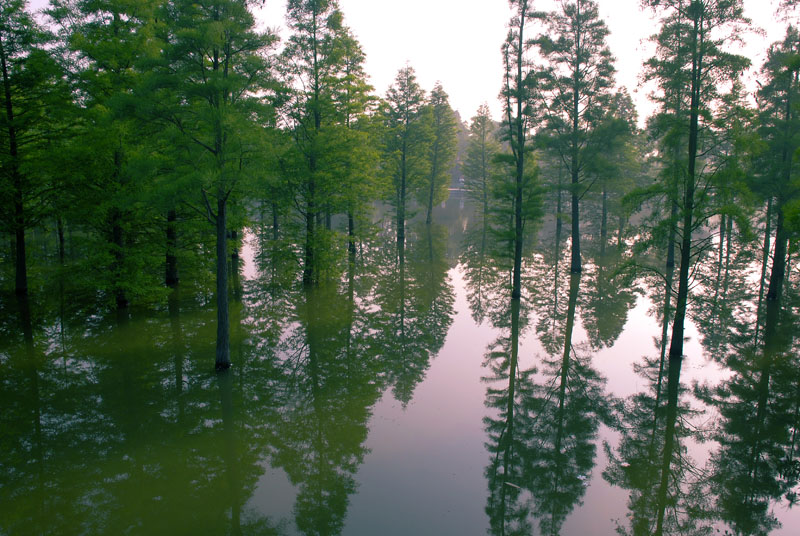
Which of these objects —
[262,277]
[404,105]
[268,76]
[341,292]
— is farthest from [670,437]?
[404,105]

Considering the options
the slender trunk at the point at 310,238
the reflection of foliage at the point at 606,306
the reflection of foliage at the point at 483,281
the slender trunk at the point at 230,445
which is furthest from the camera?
the slender trunk at the point at 310,238

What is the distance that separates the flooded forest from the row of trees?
129 millimetres

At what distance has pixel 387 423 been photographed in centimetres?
1146

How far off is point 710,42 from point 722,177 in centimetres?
433

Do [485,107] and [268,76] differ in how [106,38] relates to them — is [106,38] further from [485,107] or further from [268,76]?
[485,107]

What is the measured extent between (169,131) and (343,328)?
374 inches

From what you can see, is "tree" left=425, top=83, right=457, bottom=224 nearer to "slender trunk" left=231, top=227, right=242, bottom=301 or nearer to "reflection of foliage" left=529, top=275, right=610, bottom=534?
"slender trunk" left=231, top=227, right=242, bottom=301

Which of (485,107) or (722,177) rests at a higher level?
(485,107)

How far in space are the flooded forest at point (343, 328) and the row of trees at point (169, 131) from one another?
13 cm

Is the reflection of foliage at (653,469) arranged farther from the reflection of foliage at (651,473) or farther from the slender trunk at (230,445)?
the slender trunk at (230,445)

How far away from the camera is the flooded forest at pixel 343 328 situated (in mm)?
8766

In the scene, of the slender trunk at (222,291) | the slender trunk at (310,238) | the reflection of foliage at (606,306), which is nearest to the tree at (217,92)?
the slender trunk at (222,291)

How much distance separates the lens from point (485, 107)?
59.4m

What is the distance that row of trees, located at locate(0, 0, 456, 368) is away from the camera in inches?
501
